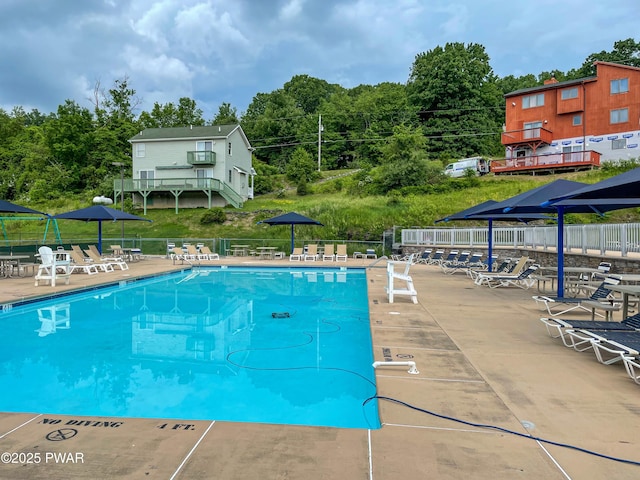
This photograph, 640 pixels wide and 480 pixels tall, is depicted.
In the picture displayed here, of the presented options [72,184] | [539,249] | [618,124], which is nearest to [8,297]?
[539,249]

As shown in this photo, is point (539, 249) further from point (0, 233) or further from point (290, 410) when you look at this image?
point (0, 233)

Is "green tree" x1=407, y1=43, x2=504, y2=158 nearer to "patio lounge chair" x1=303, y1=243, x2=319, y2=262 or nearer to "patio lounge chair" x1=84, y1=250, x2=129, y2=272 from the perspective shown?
"patio lounge chair" x1=303, y1=243, x2=319, y2=262

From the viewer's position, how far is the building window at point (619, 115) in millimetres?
29625

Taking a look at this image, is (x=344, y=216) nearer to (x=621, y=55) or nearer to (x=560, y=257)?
(x=560, y=257)

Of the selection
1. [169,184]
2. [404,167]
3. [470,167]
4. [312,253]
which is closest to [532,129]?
[470,167]

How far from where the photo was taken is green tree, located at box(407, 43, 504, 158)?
45.6 meters

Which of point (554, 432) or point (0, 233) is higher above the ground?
point (0, 233)

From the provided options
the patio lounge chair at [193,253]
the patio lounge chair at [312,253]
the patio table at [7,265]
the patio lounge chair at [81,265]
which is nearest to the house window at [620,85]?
the patio lounge chair at [312,253]

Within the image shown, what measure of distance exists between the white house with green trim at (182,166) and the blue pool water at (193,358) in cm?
2325

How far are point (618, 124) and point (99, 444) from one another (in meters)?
37.2

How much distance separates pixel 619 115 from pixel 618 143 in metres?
2.03

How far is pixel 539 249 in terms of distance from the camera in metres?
15.9

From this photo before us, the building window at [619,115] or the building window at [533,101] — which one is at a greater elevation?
the building window at [533,101]

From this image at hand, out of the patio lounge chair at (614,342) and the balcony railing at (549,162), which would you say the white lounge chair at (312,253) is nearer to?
the patio lounge chair at (614,342)
